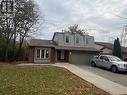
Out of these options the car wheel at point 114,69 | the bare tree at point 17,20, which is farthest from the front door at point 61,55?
the car wheel at point 114,69

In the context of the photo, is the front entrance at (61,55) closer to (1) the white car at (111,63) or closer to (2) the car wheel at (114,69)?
(1) the white car at (111,63)

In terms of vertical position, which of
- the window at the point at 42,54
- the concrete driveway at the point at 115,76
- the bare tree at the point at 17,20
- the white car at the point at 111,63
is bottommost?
the concrete driveway at the point at 115,76

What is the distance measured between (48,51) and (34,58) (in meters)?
2.40

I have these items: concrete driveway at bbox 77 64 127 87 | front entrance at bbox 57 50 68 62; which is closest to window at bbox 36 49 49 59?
front entrance at bbox 57 50 68 62

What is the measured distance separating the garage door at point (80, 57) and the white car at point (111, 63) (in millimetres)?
4409

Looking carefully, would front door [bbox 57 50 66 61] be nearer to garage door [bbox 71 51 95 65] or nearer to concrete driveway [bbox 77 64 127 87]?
garage door [bbox 71 51 95 65]

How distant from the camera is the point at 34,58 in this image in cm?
3259

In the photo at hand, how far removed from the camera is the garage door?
1369 inches

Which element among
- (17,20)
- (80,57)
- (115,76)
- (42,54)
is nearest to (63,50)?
(80,57)

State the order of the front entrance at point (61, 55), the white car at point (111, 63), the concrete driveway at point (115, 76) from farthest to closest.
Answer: the front entrance at point (61, 55)
the white car at point (111, 63)
the concrete driveway at point (115, 76)

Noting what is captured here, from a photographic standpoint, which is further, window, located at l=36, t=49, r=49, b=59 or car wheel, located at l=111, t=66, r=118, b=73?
window, located at l=36, t=49, r=49, b=59

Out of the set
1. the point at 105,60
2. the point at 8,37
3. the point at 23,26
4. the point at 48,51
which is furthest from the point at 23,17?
the point at 105,60

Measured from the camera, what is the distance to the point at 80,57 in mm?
35219

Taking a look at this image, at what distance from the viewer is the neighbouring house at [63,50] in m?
32.8
